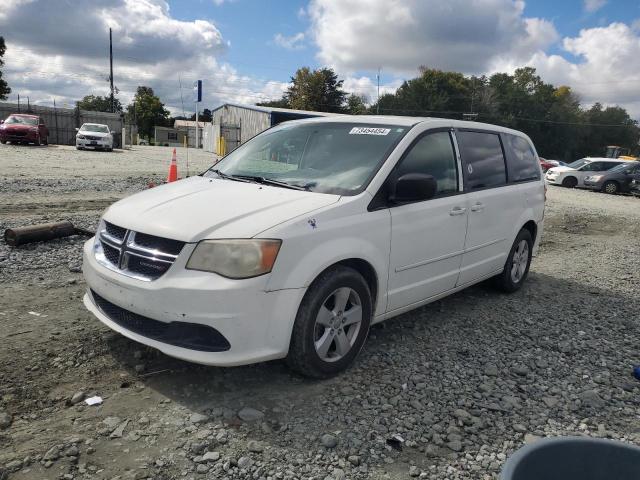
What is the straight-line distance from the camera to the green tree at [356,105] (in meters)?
75.1

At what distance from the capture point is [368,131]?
14.1 ft

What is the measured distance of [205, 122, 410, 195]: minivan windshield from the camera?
12.8 feet

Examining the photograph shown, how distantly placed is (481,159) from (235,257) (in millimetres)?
3093

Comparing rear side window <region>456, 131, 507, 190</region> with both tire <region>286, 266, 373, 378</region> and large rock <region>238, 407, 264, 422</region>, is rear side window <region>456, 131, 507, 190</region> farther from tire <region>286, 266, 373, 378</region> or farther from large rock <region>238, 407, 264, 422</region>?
large rock <region>238, 407, 264, 422</region>

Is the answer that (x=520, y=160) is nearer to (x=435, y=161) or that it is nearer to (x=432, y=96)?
(x=435, y=161)

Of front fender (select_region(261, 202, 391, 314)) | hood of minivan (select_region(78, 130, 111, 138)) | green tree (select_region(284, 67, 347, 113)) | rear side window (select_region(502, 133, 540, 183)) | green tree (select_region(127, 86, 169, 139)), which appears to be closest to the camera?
front fender (select_region(261, 202, 391, 314))

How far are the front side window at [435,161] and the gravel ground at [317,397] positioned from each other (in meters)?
1.32

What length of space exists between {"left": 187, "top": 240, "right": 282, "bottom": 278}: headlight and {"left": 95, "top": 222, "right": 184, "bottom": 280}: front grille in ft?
0.48

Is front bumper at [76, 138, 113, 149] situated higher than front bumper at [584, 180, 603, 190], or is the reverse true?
front bumper at [76, 138, 113, 149]

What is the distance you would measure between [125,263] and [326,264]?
1.28 metres

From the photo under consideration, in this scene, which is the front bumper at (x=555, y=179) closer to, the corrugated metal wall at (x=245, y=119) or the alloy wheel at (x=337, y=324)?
the corrugated metal wall at (x=245, y=119)

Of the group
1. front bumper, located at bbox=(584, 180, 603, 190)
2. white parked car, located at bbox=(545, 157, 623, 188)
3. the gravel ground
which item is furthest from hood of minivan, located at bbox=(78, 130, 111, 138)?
front bumper, located at bbox=(584, 180, 603, 190)

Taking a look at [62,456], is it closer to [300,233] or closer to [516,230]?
[300,233]

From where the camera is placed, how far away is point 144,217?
3406mm
